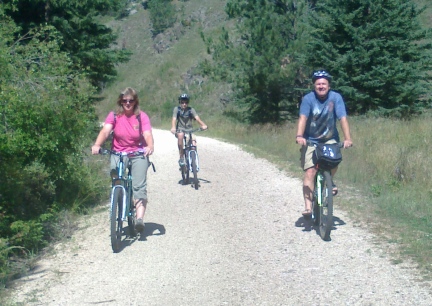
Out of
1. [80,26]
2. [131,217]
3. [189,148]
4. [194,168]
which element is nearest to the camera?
[131,217]

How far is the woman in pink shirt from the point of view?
8180 mm

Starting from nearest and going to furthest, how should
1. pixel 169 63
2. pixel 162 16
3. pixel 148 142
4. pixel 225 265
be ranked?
pixel 225 265 < pixel 148 142 < pixel 169 63 < pixel 162 16

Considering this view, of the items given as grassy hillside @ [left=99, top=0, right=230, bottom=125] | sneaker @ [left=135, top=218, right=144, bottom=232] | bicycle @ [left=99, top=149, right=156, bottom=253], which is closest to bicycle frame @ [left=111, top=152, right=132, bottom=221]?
bicycle @ [left=99, top=149, right=156, bottom=253]

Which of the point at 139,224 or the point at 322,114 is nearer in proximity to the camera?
the point at 322,114

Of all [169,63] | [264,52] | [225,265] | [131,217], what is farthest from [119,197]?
[169,63]

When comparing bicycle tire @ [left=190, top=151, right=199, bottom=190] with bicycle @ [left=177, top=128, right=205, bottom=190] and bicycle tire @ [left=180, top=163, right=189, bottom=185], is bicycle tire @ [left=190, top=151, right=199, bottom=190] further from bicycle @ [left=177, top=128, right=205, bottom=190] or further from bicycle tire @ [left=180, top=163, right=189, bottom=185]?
bicycle tire @ [left=180, top=163, right=189, bottom=185]

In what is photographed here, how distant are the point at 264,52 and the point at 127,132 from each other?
1736 centimetres

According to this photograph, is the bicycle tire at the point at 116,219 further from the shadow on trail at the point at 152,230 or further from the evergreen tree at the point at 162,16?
the evergreen tree at the point at 162,16

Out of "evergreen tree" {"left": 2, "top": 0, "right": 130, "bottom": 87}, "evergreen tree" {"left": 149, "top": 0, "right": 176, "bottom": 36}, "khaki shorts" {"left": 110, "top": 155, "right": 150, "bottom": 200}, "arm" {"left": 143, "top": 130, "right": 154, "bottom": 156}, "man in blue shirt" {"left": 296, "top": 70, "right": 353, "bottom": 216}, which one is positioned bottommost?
"khaki shorts" {"left": 110, "top": 155, "right": 150, "bottom": 200}

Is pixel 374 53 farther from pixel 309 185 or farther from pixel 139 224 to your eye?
pixel 139 224

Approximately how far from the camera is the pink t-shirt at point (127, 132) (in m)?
8.23

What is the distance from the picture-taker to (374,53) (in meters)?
23.7

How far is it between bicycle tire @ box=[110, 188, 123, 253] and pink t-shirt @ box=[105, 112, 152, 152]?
71cm

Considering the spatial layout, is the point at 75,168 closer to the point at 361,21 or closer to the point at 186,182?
the point at 186,182
